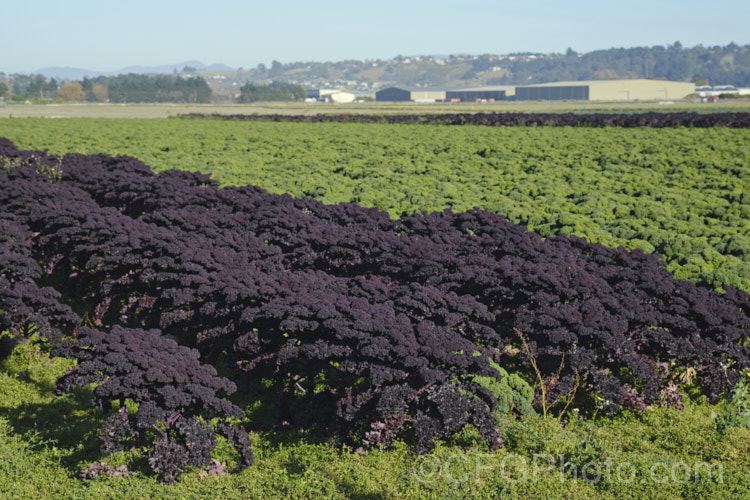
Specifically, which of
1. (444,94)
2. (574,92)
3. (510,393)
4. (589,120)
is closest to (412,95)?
(444,94)

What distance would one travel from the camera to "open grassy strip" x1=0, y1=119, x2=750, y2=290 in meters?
12.9

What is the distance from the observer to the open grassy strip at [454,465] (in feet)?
17.1

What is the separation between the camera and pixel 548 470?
5.44 meters

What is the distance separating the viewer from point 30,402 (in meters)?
7.03

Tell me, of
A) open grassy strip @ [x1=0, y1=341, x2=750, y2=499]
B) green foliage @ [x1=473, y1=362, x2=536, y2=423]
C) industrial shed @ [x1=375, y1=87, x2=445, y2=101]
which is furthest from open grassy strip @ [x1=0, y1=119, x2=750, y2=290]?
industrial shed @ [x1=375, y1=87, x2=445, y2=101]

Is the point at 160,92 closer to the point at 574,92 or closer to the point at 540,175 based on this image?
the point at 574,92

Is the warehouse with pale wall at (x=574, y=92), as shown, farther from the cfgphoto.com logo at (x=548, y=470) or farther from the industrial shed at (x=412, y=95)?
the cfgphoto.com logo at (x=548, y=470)

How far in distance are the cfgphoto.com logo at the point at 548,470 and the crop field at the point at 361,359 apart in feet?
0.07

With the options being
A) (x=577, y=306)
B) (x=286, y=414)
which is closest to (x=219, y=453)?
(x=286, y=414)

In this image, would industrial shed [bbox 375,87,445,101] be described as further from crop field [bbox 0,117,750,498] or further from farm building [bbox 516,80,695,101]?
crop field [bbox 0,117,750,498]

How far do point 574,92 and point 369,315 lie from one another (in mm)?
164429

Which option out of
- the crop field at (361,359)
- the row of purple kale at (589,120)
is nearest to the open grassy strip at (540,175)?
the crop field at (361,359)

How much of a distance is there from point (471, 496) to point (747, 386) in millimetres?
3516

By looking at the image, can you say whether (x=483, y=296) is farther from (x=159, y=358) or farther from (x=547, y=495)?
(x=159, y=358)
